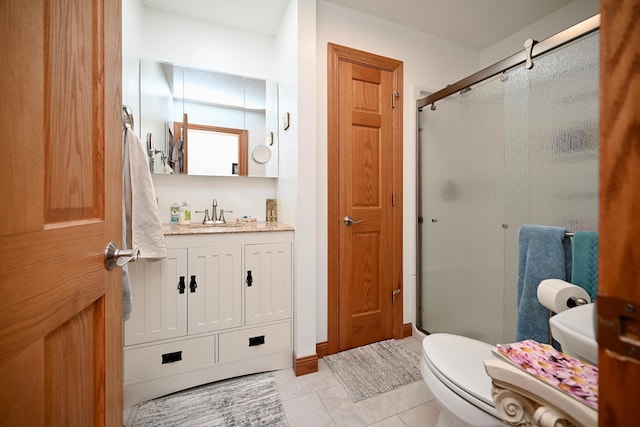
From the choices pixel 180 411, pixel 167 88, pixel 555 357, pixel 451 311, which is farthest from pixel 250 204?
pixel 555 357

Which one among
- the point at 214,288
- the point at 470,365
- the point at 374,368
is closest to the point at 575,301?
the point at 470,365

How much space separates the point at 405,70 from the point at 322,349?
7.50 feet

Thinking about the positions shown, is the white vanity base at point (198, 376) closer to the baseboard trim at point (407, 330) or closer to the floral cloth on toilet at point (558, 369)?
the baseboard trim at point (407, 330)

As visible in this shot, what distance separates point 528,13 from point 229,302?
9.92ft

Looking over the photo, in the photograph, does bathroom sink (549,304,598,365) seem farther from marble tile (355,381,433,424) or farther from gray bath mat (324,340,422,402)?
gray bath mat (324,340,422,402)

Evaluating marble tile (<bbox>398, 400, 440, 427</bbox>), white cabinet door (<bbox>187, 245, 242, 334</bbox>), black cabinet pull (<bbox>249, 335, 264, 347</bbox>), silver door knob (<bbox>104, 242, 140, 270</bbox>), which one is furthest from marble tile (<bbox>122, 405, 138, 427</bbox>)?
marble tile (<bbox>398, 400, 440, 427</bbox>)

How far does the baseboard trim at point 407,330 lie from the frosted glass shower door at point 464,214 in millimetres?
121

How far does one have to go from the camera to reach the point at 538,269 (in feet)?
3.96

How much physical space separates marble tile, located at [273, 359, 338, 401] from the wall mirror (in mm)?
1442

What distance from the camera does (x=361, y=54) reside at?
1867mm

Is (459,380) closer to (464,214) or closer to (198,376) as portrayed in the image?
(464,214)

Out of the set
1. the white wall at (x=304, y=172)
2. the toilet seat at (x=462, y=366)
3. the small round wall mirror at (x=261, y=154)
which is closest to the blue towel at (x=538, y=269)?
the toilet seat at (x=462, y=366)

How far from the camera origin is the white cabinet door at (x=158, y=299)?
1.34 metres

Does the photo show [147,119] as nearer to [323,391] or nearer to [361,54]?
[361,54]
